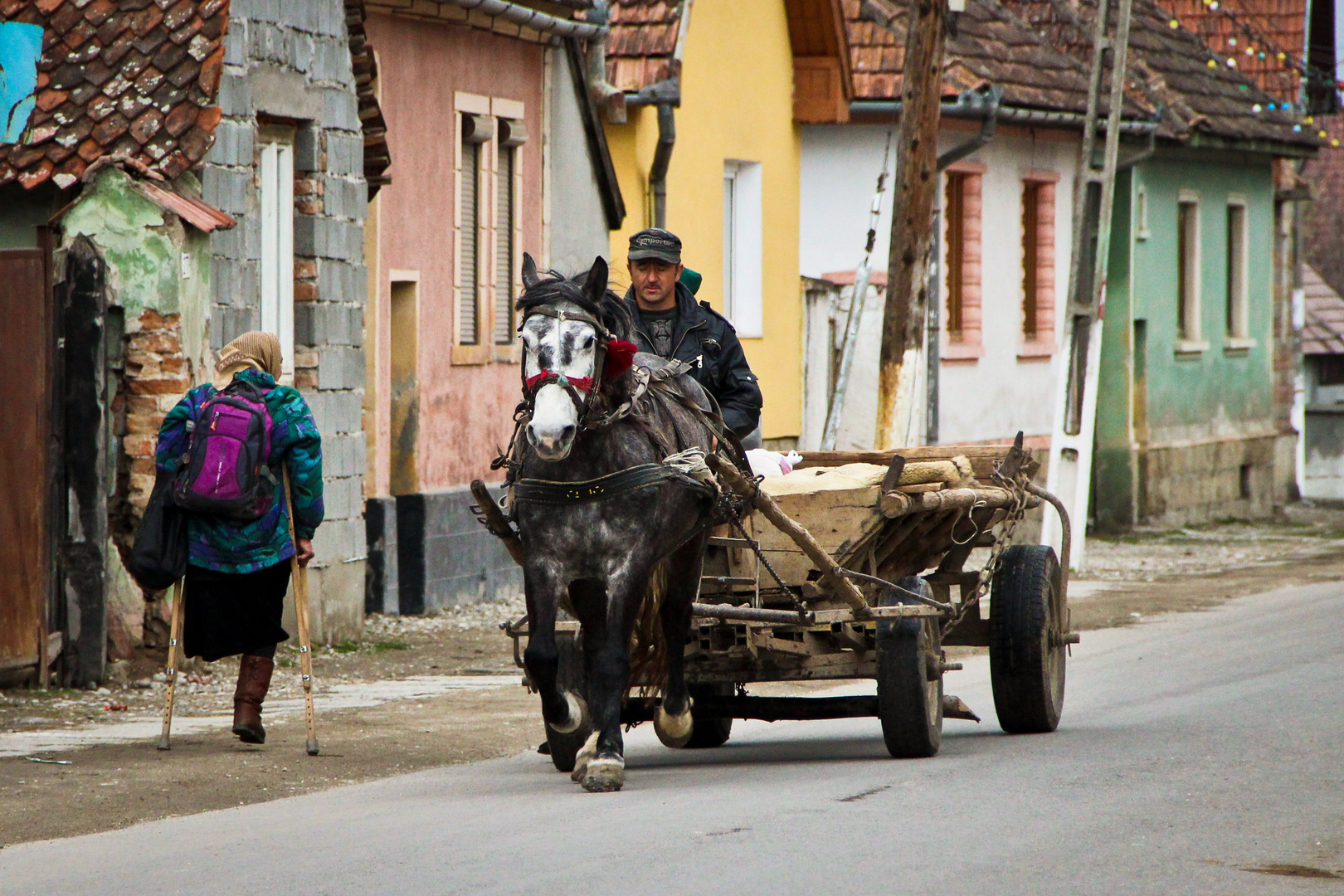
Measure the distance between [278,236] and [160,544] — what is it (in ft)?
16.1

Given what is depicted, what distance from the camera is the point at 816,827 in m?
7.02

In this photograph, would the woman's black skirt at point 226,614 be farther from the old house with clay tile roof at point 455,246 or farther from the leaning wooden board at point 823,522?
the old house with clay tile roof at point 455,246

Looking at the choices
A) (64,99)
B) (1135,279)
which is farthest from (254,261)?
(1135,279)

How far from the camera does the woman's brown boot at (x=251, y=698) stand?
9711 mm

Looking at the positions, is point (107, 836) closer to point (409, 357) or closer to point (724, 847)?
point (724, 847)

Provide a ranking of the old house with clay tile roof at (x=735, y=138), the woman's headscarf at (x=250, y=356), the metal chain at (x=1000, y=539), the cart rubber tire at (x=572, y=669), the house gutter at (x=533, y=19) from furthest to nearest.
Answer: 1. the old house with clay tile roof at (x=735, y=138)
2. the house gutter at (x=533, y=19)
3. the woman's headscarf at (x=250, y=356)
4. the metal chain at (x=1000, y=539)
5. the cart rubber tire at (x=572, y=669)

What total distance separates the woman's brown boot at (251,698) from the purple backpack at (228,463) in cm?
72

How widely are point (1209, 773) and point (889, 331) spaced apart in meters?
8.75

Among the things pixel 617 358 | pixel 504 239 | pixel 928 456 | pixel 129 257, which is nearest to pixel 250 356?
pixel 129 257

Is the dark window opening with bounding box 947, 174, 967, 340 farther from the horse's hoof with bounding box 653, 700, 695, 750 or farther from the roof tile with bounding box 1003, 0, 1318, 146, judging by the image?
the horse's hoof with bounding box 653, 700, 695, 750

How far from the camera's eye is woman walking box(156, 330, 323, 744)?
9539 mm

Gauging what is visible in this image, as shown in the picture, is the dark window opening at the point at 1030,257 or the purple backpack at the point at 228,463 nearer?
the purple backpack at the point at 228,463

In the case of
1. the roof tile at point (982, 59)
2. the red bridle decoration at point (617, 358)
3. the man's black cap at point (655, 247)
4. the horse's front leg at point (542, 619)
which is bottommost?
the horse's front leg at point (542, 619)

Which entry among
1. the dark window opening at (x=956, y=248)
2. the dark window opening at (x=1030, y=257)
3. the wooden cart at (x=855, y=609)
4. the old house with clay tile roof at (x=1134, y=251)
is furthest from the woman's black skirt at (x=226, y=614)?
the dark window opening at (x=1030, y=257)
